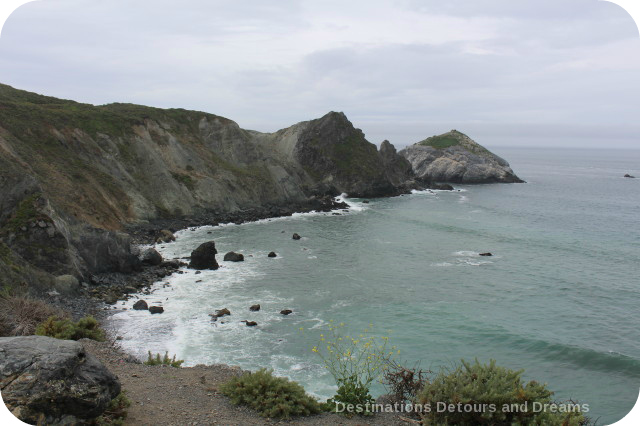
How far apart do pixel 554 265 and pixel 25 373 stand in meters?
41.4

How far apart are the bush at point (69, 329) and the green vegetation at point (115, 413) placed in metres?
6.67

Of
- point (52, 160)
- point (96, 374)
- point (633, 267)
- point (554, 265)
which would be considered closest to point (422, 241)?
point (554, 265)

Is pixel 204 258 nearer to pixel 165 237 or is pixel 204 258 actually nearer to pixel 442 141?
pixel 165 237

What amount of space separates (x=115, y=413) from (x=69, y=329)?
8.19 meters

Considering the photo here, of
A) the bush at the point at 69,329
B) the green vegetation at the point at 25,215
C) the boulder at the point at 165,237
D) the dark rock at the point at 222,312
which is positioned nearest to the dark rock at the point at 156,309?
the dark rock at the point at 222,312

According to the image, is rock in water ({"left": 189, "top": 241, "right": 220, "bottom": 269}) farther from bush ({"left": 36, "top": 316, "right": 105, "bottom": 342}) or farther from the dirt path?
the dirt path

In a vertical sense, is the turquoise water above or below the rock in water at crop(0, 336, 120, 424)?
below

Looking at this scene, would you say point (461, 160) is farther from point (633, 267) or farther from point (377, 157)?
point (633, 267)

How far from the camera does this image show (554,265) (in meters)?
40.6

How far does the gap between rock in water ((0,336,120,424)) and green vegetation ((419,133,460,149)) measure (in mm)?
129765

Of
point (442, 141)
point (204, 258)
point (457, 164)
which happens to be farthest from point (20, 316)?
point (442, 141)

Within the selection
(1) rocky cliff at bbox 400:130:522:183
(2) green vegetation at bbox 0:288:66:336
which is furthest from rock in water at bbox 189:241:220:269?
(1) rocky cliff at bbox 400:130:522:183

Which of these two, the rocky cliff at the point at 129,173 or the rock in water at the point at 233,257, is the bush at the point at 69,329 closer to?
the rocky cliff at the point at 129,173

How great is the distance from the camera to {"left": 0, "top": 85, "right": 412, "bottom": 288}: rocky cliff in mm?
30141
